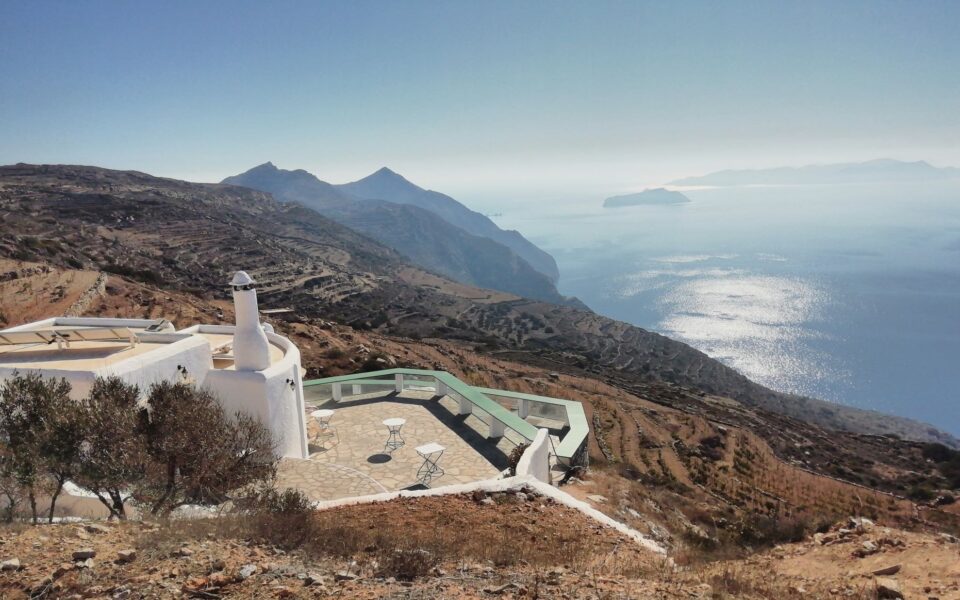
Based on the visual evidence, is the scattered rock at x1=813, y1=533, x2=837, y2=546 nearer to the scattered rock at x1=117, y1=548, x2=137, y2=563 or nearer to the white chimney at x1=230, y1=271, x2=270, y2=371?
the scattered rock at x1=117, y1=548, x2=137, y2=563

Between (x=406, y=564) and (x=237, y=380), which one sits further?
(x=237, y=380)

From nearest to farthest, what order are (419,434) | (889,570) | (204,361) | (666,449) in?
(889,570) < (204,361) < (419,434) < (666,449)

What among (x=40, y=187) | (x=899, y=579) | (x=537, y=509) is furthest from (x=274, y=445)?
(x=40, y=187)

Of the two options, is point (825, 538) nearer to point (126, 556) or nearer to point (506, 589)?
point (506, 589)

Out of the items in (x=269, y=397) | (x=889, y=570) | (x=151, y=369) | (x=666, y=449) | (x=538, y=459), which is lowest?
(x=666, y=449)

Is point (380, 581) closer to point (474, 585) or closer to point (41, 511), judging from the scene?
point (474, 585)

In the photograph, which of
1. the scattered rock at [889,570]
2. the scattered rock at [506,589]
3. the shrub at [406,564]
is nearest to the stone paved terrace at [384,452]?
the shrub at [406,564]

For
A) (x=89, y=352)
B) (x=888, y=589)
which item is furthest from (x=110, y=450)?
(x=888, y=589)
